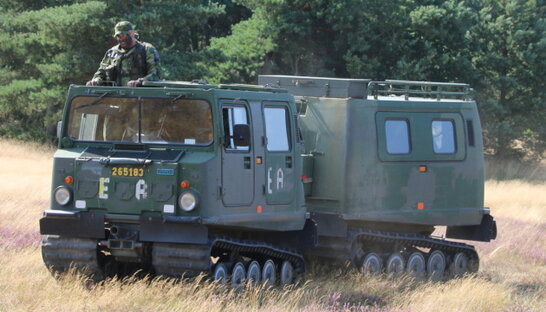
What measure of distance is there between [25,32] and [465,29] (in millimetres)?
17343

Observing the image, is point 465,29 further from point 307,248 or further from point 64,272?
point 64,272

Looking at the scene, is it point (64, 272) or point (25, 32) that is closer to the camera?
point (64, 272)

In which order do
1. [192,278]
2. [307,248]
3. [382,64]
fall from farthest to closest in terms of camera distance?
[382,64], [307,248], [192,278]

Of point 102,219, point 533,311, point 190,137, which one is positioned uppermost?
point 190,137

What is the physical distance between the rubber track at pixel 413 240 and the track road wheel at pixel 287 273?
1.53 meters

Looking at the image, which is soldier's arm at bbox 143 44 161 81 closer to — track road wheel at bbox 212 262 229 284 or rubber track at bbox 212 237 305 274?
rubber track at bbox 212 237 305 274

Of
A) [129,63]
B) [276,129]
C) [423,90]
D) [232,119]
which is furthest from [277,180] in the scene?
[423,90]

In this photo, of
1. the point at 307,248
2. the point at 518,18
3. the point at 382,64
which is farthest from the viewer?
the point at 518,18

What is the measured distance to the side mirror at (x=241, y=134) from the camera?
12.2m

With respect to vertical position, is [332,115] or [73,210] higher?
[332,115]

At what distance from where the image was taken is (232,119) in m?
12.6

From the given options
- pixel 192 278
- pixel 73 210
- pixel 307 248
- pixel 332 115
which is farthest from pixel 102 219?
pixel 332 115

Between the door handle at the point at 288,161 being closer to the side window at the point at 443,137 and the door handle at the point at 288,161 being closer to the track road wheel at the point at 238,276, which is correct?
the track road wheel at the point at 238,276

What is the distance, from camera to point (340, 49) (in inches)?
1715
